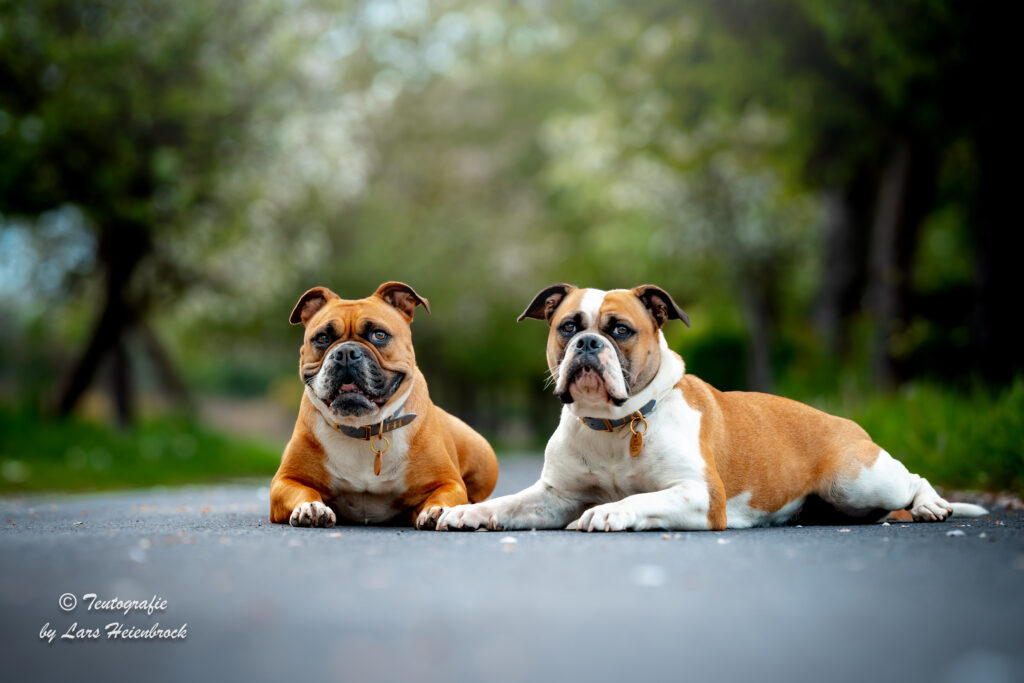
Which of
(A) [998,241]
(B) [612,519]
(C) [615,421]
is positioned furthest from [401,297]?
(A) [998,241]

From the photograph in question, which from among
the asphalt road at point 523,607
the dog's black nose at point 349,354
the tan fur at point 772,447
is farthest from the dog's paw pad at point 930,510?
the dog's black nose at point 349,354

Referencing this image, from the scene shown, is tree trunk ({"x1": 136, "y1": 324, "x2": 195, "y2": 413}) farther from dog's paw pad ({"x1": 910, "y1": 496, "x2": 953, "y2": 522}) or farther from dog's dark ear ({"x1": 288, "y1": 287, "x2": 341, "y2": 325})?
dog's paw pad ({"x1": 910, "y1": 496, "x2": 953, "y2": 522})

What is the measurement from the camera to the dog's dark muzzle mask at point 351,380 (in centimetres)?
525

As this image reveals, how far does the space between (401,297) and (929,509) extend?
3.35 m

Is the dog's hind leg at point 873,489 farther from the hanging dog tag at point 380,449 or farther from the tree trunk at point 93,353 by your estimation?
the tree trunk at point 93,353

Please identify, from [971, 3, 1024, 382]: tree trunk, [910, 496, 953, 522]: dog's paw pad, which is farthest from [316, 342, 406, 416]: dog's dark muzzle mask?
[971, 3, 1024, 382]: tree trunk

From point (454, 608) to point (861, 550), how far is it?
2.09m

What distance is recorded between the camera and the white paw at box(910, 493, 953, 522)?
5715mm

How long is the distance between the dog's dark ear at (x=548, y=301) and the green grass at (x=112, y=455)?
7.39 metres

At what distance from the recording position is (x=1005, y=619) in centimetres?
296

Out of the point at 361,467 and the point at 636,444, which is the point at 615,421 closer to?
the point at 636,444

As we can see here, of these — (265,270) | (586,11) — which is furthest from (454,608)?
(265,270)

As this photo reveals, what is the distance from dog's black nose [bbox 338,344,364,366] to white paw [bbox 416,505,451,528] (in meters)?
0.89

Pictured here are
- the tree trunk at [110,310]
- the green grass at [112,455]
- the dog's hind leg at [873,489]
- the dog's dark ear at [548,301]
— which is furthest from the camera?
the tree trunk at [110,310]
